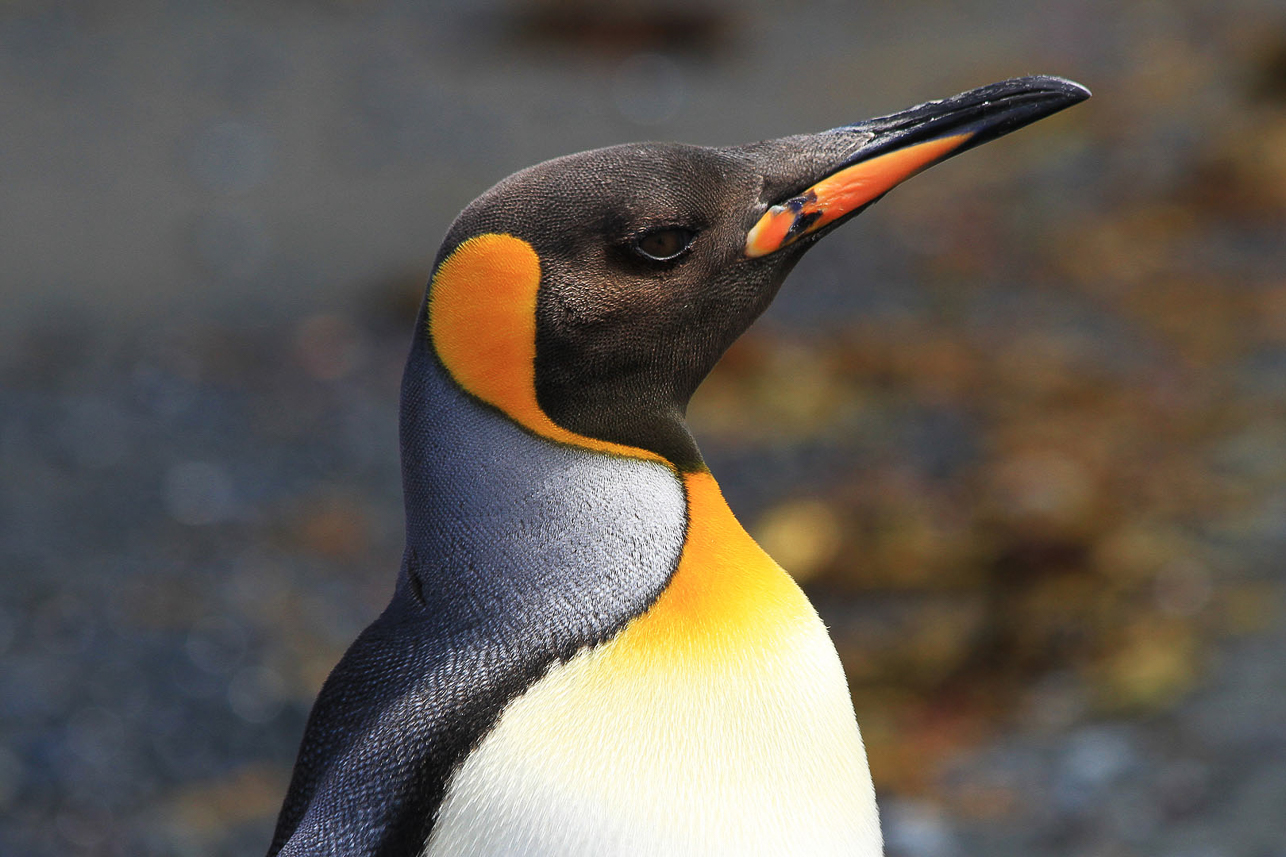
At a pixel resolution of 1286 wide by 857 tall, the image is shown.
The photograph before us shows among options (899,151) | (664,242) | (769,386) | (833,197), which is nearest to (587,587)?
(664,242)

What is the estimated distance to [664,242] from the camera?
1.96 meters

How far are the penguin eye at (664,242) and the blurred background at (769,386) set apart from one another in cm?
259

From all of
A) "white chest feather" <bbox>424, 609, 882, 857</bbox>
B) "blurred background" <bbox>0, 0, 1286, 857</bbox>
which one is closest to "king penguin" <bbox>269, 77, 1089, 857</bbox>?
"white chest feather" <bbox>424, 609, 882, 857</bbox>

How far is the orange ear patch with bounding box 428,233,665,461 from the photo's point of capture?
187 centimetres

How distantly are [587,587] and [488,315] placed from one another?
397 millimetres

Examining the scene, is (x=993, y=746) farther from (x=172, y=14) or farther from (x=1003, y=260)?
(x=172, y=14)

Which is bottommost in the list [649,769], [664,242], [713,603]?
[649,769]

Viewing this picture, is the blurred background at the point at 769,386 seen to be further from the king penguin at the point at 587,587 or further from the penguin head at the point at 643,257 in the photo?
the penguin head at the point at 643,257

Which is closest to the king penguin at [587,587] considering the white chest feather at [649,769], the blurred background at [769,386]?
the white chest feather at [649,769]

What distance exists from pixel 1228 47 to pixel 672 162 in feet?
32.6

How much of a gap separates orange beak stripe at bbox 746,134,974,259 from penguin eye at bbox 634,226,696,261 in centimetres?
12

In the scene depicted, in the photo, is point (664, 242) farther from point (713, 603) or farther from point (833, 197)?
point (713, 603)

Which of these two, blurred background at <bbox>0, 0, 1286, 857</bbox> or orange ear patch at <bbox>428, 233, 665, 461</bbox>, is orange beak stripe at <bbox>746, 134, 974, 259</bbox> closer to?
orange ear patch at <bbox>428, 233, 665, 461</bbox>

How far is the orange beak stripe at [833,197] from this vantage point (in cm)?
205
